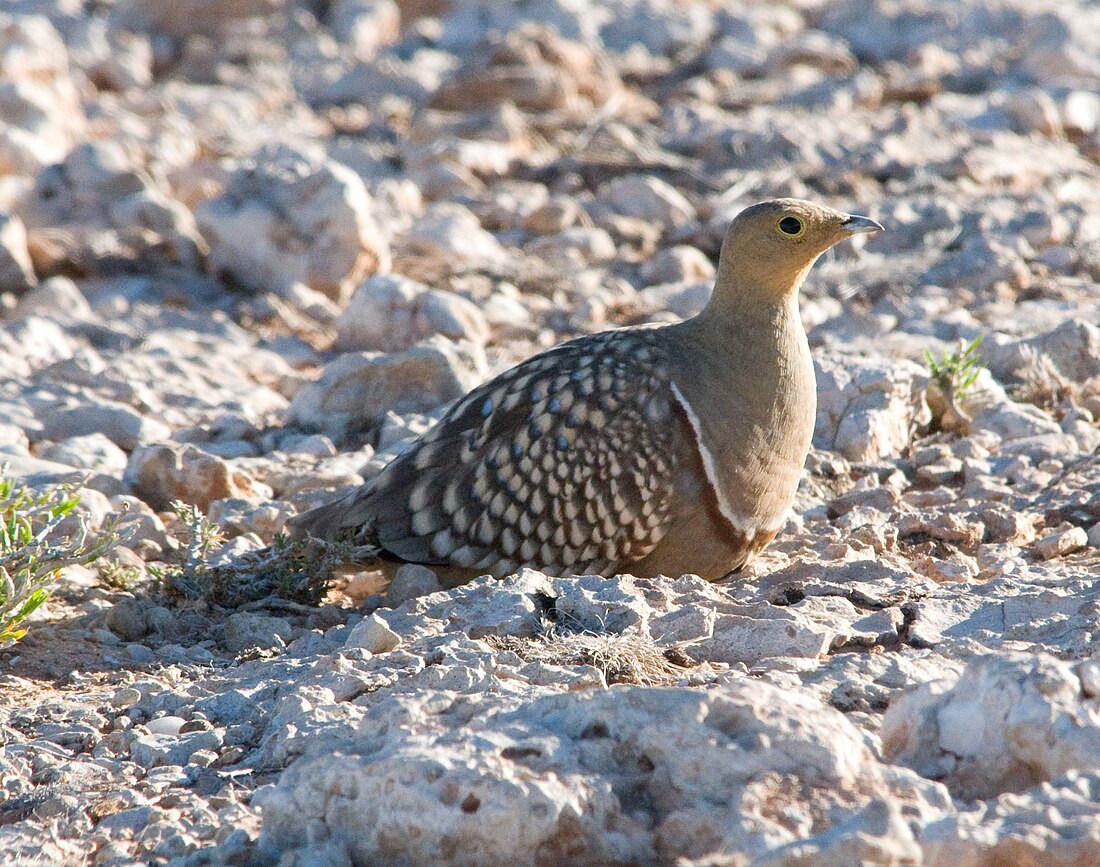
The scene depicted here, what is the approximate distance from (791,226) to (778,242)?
0.22 ft

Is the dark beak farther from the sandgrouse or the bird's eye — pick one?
the bird's eye

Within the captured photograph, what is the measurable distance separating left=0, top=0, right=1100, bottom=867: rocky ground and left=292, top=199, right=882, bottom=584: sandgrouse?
222mm

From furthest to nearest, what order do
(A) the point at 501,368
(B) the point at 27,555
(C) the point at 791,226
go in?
1. (A) the point at 501,368
2. (C) the point at 791,226
3. (B) the point at 27,555

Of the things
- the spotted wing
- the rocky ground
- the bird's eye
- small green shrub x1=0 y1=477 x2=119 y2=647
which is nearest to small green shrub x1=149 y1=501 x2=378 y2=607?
the rocky ground

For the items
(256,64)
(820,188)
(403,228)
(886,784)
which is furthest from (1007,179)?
(886,784)

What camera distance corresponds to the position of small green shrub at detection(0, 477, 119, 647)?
4273mm

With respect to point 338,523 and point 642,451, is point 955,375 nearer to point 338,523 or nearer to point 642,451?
point 642,451

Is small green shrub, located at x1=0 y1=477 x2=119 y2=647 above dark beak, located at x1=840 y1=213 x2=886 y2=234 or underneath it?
underneath

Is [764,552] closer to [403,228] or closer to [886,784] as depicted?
[886,784]

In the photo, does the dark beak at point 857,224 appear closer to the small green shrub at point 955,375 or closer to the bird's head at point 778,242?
the bird's head at point 778,242

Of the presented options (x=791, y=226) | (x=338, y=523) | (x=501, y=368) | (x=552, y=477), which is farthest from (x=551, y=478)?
(x=501, y=368)

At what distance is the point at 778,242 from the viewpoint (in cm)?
495

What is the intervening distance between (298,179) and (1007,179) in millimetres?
5283

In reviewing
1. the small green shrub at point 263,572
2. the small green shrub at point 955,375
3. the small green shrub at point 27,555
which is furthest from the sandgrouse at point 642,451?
the small green shrub at point 955,375
